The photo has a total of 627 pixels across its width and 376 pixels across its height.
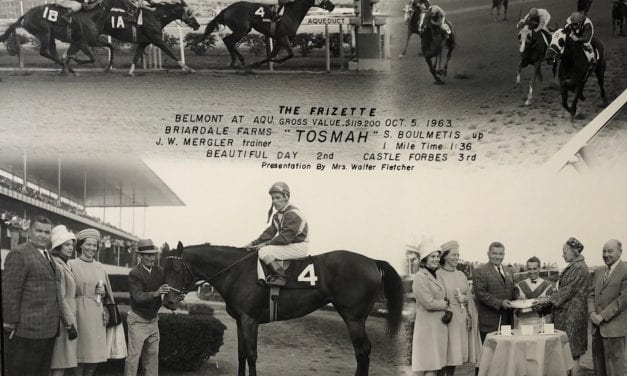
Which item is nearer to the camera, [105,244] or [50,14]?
[105,244]

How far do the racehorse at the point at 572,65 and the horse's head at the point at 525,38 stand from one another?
195 millimetres

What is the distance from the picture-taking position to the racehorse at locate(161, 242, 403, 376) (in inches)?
289

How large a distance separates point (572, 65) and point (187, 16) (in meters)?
3.38

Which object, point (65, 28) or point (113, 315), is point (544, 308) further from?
point (65, 28)

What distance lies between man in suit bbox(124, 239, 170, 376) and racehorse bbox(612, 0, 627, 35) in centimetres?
440

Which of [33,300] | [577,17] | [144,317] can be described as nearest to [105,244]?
[144,317]

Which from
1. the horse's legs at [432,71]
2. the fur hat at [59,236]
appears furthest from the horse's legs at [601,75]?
the fur hat at [59,236]

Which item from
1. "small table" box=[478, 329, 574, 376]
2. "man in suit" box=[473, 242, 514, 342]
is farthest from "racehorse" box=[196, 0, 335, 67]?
"small table" box=[478, 329, 574, 376]

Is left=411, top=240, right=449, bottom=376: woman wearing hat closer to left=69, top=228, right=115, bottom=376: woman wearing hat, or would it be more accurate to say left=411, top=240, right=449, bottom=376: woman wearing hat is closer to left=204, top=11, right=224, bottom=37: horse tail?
left=69, top=228, right=115, bottom=376: woman wearing hat

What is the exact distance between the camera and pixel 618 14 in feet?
25.6

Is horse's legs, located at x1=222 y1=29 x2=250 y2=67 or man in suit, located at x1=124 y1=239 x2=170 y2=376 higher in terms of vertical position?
horse's legs, located at x1=222 y1=29 x2=250 y2=67

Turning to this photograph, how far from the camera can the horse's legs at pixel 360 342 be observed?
736 centimetres

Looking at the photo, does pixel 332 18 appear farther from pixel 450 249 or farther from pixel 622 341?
pixel 622 341

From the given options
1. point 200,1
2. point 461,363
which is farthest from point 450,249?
point 200,1
